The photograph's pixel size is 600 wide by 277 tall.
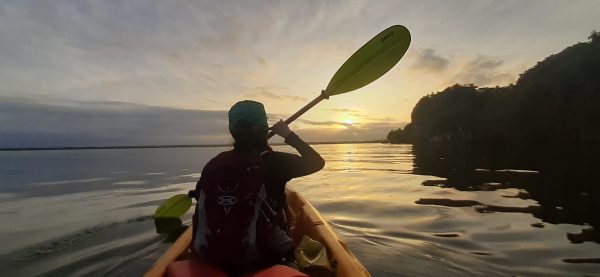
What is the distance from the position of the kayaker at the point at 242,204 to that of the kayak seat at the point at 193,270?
0.30 ft

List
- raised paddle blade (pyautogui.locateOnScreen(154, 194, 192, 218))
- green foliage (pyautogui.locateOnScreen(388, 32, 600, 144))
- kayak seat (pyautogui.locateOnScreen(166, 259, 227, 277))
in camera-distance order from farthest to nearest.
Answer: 1. green foliage (pyautogui.locateOnScreen(388, 32, 600, 144))
2. raised paddle blade (pyautogui.locateOnScreen(154, 194, 192, 218))
3. kayak seat (pyautogui.locateOnScreen(166, 259, 227, 277))

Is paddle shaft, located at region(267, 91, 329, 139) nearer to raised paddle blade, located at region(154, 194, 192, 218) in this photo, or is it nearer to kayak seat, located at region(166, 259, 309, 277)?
kayak seat, located at region(166, 259, 309, 277)

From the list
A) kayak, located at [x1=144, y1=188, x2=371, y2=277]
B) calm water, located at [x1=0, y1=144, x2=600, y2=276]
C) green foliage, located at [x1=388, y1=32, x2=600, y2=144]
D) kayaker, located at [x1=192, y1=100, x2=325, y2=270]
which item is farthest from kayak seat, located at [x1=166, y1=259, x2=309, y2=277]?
green foliage, located at [x1=388, y1=32, x2=600, y2=144]

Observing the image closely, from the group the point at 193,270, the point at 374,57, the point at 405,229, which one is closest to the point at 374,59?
the point at 374,57

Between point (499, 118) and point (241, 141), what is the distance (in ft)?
299

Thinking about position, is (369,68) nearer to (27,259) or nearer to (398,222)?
(398,222)

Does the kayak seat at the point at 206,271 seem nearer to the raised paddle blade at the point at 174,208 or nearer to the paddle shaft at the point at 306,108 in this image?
the paddle shaft at the point at 306,108

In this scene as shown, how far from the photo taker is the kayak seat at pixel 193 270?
8.59ft

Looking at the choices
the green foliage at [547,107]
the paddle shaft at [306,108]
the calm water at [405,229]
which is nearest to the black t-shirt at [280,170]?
the paddle shaft at [306,108]

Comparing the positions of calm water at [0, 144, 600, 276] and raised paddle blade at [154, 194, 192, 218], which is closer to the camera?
calm water at [0, 144, 600, 276]

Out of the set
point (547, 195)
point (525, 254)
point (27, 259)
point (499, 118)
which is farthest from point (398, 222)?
point (499, 118)

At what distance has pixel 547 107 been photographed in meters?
66.9

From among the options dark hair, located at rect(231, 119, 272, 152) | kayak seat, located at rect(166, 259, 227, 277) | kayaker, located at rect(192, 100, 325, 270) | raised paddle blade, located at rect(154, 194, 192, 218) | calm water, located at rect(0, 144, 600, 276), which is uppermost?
dark hair, located at rect(231, 119, 272, 152)

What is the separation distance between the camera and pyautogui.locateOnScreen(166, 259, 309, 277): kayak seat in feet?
8.04
